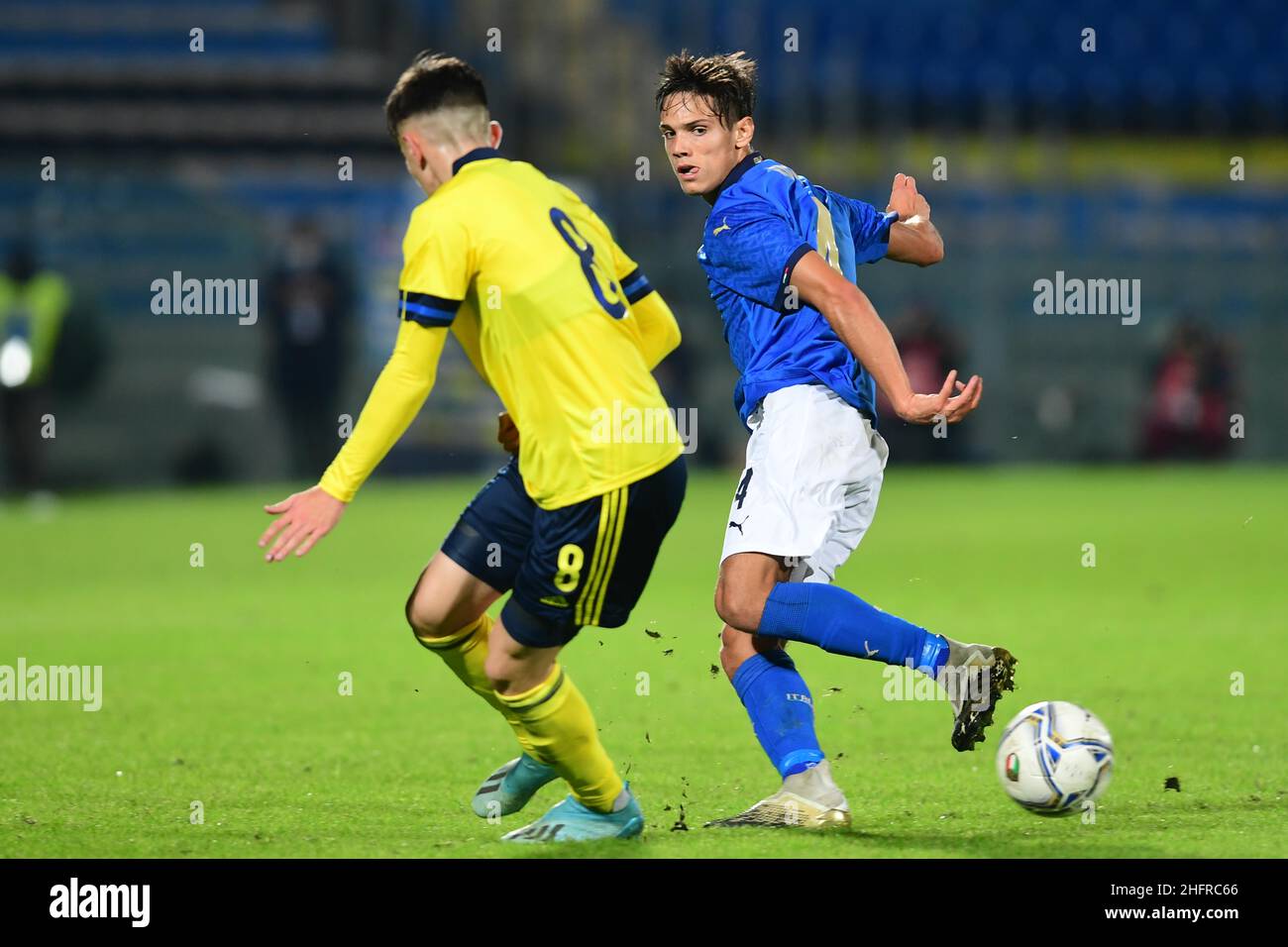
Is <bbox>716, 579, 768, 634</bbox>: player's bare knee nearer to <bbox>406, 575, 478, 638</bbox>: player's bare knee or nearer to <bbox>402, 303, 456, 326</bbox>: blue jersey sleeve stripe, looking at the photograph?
<bbox>406, 575, 478, 638</bbox>: player's bare knee

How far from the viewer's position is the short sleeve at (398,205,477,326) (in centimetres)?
446

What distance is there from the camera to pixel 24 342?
16703mm

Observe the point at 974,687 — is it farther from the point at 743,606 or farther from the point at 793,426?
the point at 793,426

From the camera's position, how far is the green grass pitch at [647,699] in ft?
16.2

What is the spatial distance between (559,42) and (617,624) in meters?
17.6

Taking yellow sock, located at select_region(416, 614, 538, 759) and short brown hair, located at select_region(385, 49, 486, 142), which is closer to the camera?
short brown hair, located at select_region(385, 49, 486, 142)

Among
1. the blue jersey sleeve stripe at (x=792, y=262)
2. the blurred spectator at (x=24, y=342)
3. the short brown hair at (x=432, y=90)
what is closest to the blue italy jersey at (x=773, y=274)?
the blue jersey sleeve stripe at (x=792, y=262)

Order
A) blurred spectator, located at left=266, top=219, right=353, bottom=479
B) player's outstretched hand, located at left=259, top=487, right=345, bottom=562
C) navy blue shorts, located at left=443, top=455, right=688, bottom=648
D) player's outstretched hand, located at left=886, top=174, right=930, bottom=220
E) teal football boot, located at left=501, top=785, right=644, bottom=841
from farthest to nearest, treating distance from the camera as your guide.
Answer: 1. blurred spectator, located at left=266, top=219, right=353, bottom=479
2. player's outstretched hand, located at left=886, top=174, right=930, bottom=220
3. teal football boot, located at left=501, top=785, right=644, bottom=841
4. navy blue shorts, located at left=443, top=455, right=688, bottom=648
5. player's outstretched hand, located at left=259, top=487, right=345, bottom=562

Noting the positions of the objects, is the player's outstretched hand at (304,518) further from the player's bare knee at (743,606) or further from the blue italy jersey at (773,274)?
the blue italy jersey at (773,274)

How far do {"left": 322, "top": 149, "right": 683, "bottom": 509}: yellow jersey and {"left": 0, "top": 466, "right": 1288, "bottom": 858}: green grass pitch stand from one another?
37.3 inches

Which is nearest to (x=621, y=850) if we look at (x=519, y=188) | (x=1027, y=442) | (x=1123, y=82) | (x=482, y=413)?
(x=519, y=188)

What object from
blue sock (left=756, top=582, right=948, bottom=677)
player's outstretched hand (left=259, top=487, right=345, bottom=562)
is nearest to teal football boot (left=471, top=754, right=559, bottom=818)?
blue sock (left=756, top=582, right=948, bottom=677)

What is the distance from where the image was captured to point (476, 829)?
16.4 ft

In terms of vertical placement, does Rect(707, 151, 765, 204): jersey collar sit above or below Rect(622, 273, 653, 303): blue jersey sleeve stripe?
above
